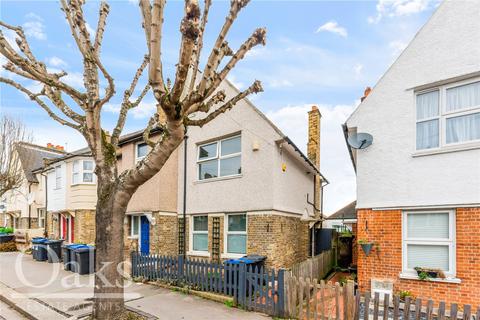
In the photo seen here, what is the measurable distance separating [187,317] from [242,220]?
173 inches

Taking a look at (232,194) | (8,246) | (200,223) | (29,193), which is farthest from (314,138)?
(29,193)

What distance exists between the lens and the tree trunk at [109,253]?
20.2ft

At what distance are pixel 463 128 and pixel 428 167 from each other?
3.85 ft

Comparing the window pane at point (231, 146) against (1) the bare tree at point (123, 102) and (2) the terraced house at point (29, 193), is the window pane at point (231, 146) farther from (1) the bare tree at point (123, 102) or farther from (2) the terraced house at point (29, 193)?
(2) the terraced house at point (29, 193)

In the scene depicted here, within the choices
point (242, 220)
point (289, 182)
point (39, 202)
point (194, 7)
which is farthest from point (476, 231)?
point (39, 202)

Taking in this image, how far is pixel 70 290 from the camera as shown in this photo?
9516 millimetres

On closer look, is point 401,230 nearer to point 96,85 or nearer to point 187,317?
point 187,317

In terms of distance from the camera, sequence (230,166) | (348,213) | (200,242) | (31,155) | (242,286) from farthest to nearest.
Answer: (31,155)
(348,213)
(200,242)
(230,166)
(242,286)

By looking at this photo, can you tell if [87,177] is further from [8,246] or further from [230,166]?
[230,166]

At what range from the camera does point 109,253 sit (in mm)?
6254

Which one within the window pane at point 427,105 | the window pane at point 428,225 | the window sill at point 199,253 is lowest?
the window sill at point 199,253

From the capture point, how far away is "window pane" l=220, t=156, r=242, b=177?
37.1 ft

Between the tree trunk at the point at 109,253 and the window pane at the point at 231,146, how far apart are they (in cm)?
561

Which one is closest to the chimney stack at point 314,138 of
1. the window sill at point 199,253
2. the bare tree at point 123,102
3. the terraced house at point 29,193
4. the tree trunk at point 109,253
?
the window sill at point 199,253
